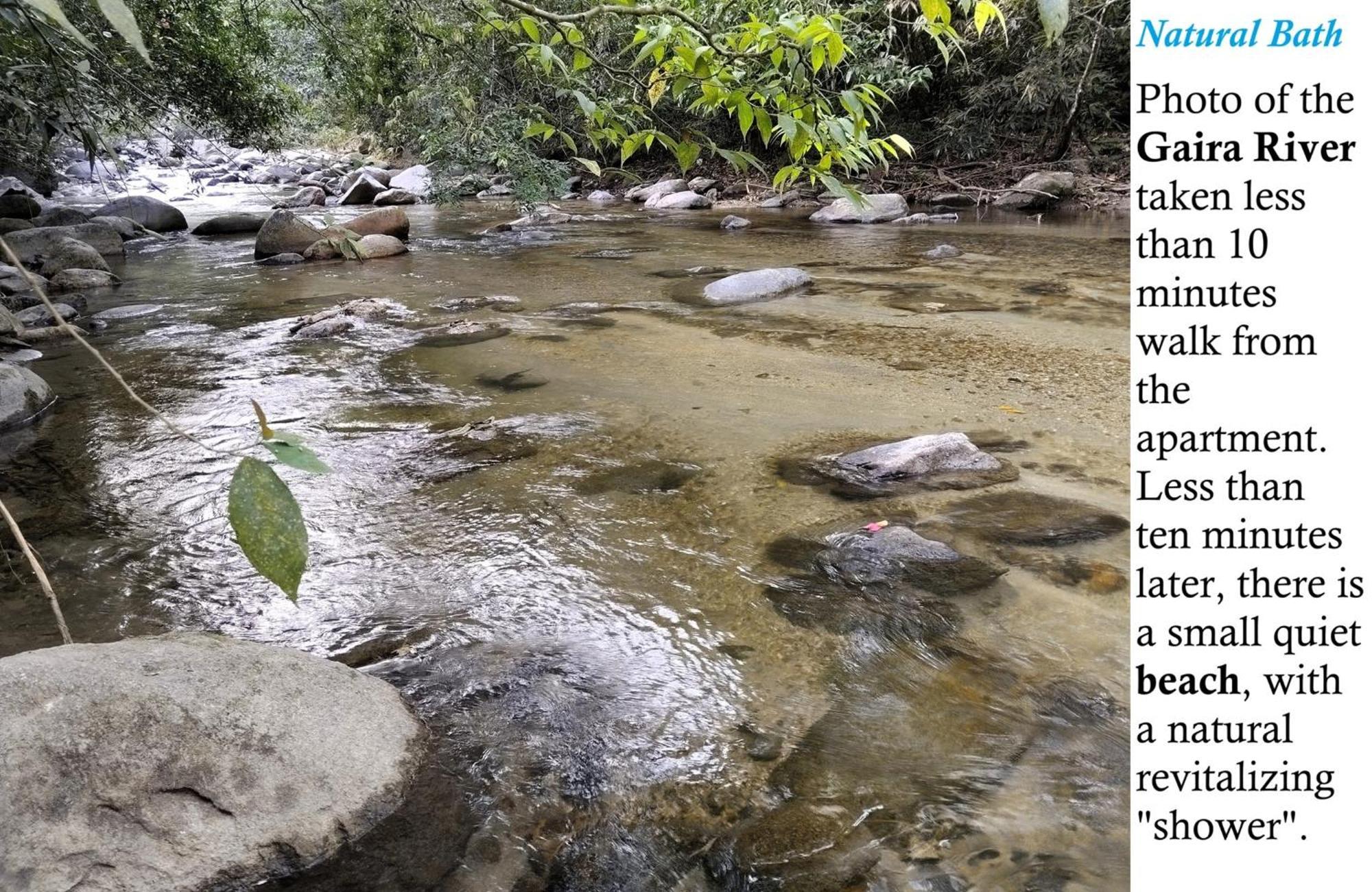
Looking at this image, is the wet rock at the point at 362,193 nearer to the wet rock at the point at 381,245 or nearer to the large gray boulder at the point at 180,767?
the wet rock at the point at 381,245

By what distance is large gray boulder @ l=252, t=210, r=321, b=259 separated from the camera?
9766 millimetres

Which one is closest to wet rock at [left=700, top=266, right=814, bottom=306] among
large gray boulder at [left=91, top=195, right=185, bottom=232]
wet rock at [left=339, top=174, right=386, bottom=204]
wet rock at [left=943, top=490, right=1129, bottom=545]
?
wet rock at [left=943, top=490, right=1129, bottom=545]

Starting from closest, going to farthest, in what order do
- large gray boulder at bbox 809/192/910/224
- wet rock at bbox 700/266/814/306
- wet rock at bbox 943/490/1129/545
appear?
wet rock at bbox 943/490/1129/545 < wet rock at bbox 700/266/814/306 < large gray boulder at bbox 809/192/910/224

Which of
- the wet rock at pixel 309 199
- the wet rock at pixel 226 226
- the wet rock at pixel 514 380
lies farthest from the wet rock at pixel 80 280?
the wet rock at pixel 309 199

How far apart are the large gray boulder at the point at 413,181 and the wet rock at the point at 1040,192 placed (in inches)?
412

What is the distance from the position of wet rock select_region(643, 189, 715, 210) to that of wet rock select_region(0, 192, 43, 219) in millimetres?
8312

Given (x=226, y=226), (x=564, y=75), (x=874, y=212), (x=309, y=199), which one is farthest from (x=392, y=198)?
(x=564, y=75)

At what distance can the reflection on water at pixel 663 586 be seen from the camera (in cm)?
161

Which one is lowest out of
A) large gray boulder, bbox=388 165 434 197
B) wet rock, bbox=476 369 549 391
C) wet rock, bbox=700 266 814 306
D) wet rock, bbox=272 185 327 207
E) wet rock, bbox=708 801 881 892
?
wet rock, bbox=708 801 881 892

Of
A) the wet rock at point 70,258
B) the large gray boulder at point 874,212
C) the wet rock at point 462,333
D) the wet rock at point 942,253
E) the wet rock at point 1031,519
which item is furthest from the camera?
the large gray boulder at point 874,212

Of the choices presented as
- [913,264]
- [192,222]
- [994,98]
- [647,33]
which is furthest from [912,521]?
[192,222]

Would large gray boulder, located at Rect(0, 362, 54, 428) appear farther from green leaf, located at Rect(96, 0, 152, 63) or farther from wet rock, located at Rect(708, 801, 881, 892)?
green leaf, located at Rect(96, 0, 152, 63)

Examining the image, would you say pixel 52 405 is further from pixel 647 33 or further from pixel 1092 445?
pixel 1092 445

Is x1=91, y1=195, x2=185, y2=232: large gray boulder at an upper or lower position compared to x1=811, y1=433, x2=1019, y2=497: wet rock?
upper
